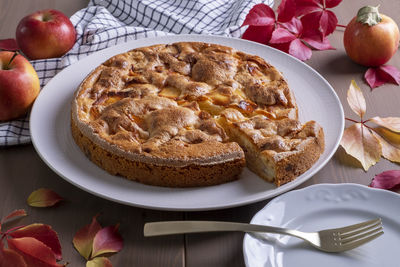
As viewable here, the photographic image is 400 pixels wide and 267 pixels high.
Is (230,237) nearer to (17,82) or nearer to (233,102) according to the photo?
(233,102)

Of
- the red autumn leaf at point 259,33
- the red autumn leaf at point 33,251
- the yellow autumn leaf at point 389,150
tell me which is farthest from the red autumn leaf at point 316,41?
the red autumn leaf at point 33,251

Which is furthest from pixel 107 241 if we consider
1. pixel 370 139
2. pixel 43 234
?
pixel 370 139

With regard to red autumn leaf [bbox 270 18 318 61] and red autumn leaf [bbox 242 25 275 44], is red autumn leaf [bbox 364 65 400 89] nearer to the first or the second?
red autumn leaf [bbox 270 18 318 61]

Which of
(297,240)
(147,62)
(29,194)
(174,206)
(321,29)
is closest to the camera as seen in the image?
(297,240)

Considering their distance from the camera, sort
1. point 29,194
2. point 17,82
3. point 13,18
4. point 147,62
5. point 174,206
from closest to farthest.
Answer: point 174,206 < point 29,194 < point 17,82 < point 147,62 < point 13,18

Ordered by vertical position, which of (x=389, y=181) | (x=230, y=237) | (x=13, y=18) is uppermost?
(x=389, y=181)

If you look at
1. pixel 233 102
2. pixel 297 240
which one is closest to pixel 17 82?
pixel 233 102

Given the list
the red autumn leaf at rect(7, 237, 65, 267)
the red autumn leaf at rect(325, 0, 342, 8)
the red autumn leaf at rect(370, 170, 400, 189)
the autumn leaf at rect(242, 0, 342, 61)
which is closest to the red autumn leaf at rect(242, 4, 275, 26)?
the autumn leaf at rect(242, 0, 342, 61)
